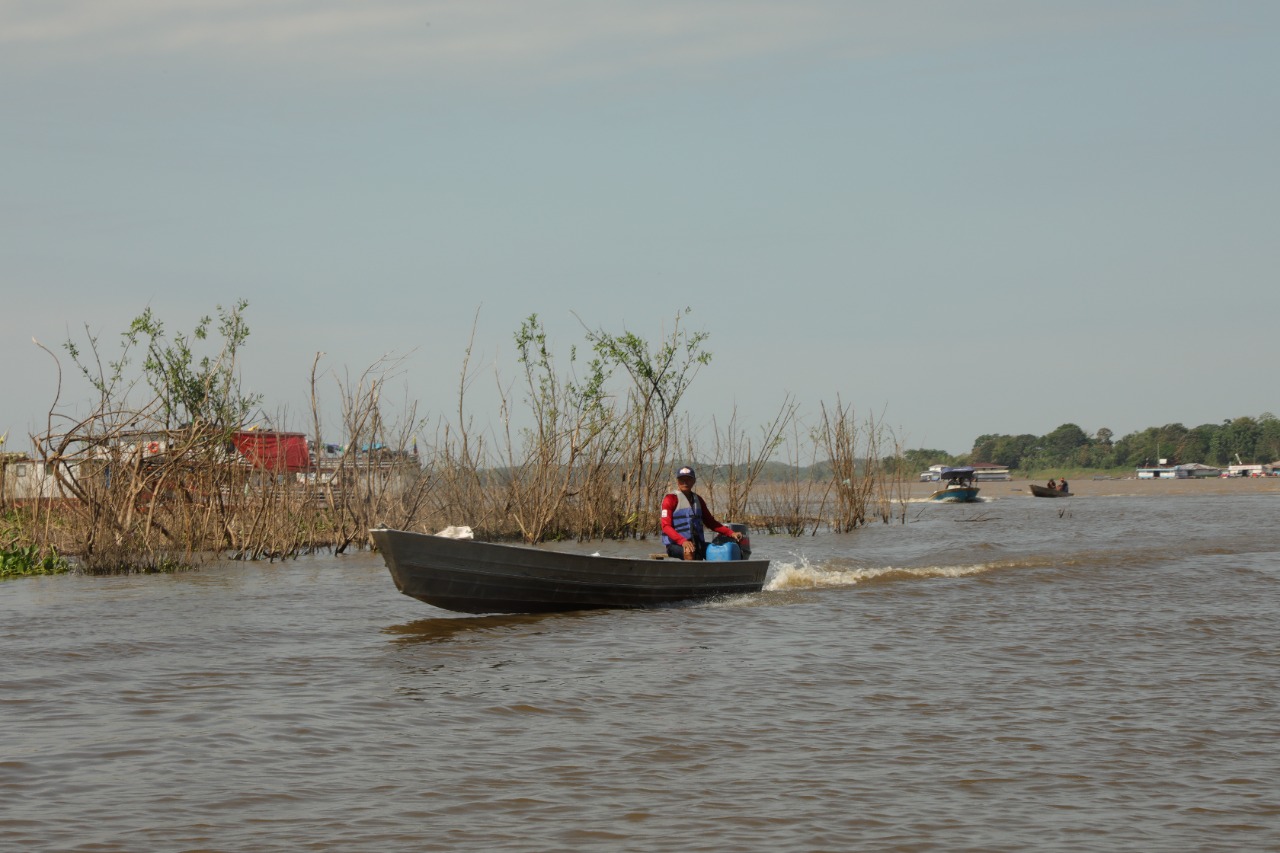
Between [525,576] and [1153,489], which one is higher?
[525,576]

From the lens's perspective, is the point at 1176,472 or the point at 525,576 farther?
the point at 1176,472

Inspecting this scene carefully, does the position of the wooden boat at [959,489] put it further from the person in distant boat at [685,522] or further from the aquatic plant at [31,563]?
the aquatic plant at [31,563]

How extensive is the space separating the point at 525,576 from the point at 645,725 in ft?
17.5

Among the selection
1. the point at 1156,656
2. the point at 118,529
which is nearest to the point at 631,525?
the point at 118,529

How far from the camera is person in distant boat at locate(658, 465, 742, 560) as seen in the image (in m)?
14.5

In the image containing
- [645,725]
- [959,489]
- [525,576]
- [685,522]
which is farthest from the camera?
[959,489]

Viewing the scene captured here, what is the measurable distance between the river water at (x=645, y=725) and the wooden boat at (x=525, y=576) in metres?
0.27

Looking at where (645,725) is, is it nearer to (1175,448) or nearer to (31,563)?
(31,563)

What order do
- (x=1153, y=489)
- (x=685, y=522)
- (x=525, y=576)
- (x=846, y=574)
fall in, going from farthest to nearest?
(x=1153, y=489)
(x=846, y=574)
(x=685, y=522)
(x=525, y=576)

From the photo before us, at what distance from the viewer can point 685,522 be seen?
1477 cm

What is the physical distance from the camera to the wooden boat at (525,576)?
12.3m

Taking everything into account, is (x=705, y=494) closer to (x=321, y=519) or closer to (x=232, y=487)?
(x=321, y=519)

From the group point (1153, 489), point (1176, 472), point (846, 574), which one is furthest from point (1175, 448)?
point (846, 574)

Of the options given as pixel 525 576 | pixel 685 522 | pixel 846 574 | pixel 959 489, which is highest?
pixel 685 522
